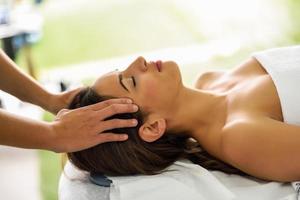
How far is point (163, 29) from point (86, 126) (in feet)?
7.39

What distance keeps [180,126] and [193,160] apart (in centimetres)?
12

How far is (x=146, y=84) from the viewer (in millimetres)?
1478

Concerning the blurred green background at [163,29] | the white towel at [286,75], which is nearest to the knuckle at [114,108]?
the white towel at [286,75]

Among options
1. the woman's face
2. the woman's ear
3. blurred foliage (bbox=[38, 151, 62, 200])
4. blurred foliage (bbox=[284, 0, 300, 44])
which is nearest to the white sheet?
the woman's ear

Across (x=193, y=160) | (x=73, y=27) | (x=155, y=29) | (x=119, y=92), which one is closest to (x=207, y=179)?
(x=193, y=160)

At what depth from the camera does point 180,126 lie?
5.06 feet

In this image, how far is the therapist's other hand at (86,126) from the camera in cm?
131

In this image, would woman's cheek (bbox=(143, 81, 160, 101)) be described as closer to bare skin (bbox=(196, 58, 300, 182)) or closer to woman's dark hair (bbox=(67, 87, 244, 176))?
woman's dark hair (bbox=(67, 87, 244, 176))

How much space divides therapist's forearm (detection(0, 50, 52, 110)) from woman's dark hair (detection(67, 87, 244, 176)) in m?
0.19

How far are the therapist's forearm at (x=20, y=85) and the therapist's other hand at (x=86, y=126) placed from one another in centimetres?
29

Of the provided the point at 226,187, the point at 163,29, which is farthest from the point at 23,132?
the point at 163,29

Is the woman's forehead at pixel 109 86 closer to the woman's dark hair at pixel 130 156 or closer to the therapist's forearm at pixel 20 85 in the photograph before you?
the woman's dark hair at pixel 130 156

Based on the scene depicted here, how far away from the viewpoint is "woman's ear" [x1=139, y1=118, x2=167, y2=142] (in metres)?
1.43

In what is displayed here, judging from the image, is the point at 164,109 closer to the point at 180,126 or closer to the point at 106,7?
the point at 180,126
